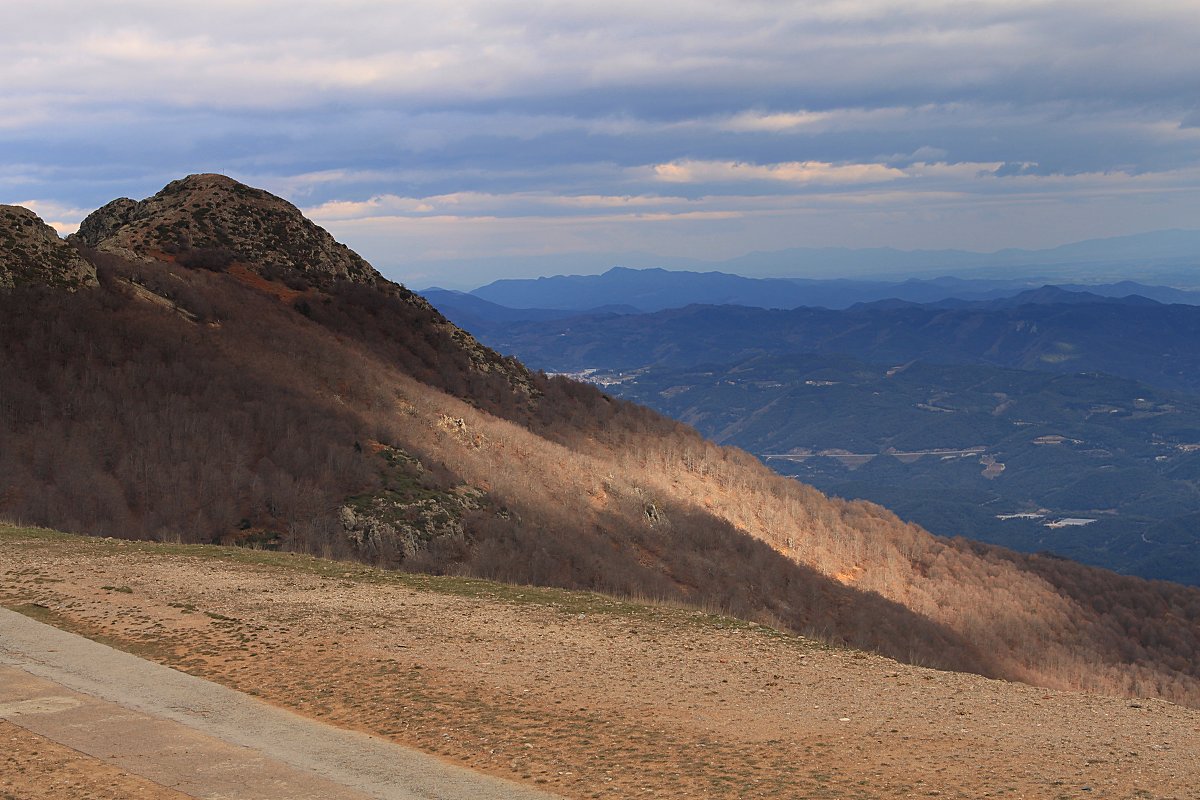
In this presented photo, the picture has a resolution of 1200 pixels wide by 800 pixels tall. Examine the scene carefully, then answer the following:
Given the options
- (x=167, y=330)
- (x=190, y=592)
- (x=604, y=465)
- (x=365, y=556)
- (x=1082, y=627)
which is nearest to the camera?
(x=190, y=592)

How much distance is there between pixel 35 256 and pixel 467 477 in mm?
19970

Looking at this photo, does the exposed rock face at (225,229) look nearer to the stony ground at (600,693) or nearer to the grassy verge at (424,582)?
the grassy verge at (424,582)

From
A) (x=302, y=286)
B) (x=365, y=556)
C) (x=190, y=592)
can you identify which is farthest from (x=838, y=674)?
(x=302, y=286)

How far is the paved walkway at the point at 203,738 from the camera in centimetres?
840

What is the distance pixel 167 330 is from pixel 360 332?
19112 millimetres

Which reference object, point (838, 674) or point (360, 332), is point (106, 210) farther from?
point (838, 674)

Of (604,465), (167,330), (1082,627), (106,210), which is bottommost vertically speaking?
(1082,627)

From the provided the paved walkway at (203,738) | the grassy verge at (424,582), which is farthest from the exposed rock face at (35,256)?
the paved walkway at (203,738)

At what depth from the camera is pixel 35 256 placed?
41812 mm

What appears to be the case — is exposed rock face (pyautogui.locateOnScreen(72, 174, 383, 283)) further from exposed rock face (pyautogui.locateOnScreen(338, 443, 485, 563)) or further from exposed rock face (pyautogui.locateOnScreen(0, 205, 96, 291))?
exposed rock face (pyautogui.locateOnScreen(338, 443, 485, 563))

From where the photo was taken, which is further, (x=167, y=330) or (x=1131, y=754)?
(x=167, y=330)

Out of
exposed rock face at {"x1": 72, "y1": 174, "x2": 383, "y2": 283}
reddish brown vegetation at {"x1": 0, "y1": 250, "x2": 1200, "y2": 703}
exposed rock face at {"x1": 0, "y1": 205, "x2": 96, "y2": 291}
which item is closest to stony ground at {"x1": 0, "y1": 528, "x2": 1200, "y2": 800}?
reddish brown vegetation at {"x1": 0, "y1": 250, "x2": 1200, "y2": 703}

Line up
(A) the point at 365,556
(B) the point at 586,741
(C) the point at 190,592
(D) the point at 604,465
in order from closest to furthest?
(B) the point at 586,741 → (C) the point at 190,592 → (A) the point at 365,556 → (D) the point at 604,465

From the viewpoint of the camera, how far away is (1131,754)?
411 inches
